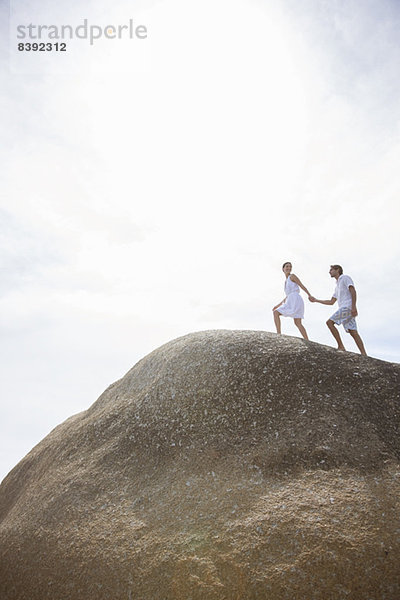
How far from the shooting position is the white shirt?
13141mm

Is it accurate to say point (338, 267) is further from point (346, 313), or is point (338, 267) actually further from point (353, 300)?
point (346, 313)

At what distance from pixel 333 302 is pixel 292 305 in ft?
4.51

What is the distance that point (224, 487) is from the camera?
7.14 meters

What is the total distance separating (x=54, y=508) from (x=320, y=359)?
6.54 meters

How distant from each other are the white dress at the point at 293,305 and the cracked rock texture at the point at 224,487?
149 inches

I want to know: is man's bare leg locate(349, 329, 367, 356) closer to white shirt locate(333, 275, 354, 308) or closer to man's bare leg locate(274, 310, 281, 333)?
white shirt locate(333, 275, 354, 308)

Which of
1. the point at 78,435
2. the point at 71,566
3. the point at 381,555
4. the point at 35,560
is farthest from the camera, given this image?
the point at 78,435

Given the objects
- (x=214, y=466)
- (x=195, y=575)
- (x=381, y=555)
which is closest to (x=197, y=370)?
(x=214, y=466)

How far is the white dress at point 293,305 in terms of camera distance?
14.3 meters

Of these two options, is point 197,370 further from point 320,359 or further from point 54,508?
point 54,508

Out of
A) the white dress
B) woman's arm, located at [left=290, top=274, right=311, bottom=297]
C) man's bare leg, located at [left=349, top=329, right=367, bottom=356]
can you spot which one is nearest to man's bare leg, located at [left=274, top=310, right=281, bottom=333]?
the white dress

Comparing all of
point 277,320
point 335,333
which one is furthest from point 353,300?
point 277,320

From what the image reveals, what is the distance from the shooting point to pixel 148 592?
6043mm

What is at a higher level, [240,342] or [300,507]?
[240,342]
